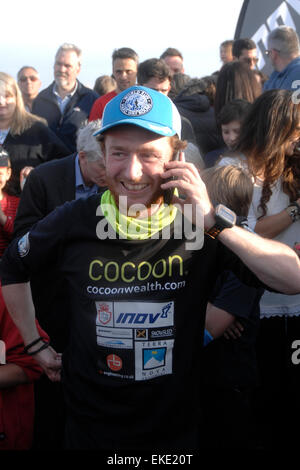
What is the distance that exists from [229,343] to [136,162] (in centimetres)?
103

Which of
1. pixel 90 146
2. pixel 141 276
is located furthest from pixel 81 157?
pixel 141 276

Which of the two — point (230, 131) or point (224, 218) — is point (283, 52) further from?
point (224, 218)

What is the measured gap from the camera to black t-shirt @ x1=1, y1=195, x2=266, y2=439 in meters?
1.82

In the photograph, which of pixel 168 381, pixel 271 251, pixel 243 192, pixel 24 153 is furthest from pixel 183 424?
pixel 24 153

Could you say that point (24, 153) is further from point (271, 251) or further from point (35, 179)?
point (271, 251)

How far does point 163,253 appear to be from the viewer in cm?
184

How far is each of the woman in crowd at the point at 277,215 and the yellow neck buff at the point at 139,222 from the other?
1.13 m

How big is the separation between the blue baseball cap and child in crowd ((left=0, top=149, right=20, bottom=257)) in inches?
87.2

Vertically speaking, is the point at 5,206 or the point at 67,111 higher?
the point at 67,111

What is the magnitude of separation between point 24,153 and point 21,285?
8.39 ft

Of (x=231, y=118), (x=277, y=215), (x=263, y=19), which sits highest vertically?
(x=263, y=19)

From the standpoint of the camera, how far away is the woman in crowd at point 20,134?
443cm

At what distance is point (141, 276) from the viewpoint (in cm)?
182

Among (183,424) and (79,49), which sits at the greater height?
(79,49)
